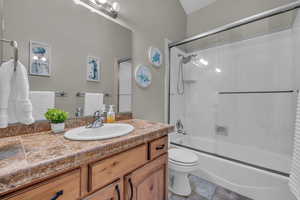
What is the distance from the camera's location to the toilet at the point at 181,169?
1.40 metres

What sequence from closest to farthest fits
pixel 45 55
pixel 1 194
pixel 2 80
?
pixel 1 194
pixel 2 80
pixel 45 55

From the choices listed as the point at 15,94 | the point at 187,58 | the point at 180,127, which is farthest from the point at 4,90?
the point at 187,58

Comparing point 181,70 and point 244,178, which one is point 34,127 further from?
point 181,70

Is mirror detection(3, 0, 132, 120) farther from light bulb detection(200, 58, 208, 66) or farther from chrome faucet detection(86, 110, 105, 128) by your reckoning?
light bulb detection(200, 58, 208, 66)

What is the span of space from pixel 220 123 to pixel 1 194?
8.44ft

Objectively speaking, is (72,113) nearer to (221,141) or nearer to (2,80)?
(2,80)

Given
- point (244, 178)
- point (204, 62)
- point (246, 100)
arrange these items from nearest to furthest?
point (244, 178) → point (246, 100) → point (204, 62)

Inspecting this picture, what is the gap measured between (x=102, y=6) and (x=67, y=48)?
0.54 metres

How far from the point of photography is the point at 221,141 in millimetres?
2291

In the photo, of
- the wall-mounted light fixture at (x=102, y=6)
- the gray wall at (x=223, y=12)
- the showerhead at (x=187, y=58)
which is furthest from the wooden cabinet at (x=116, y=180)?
the gray wall at (x=223, y=12)

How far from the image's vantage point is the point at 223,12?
87.3 inches

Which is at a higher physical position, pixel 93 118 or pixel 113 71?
pixel 113 71

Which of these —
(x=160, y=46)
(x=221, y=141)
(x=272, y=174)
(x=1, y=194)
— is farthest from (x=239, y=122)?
(x=1, y=194)

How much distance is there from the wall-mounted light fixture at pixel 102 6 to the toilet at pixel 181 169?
1.64m
